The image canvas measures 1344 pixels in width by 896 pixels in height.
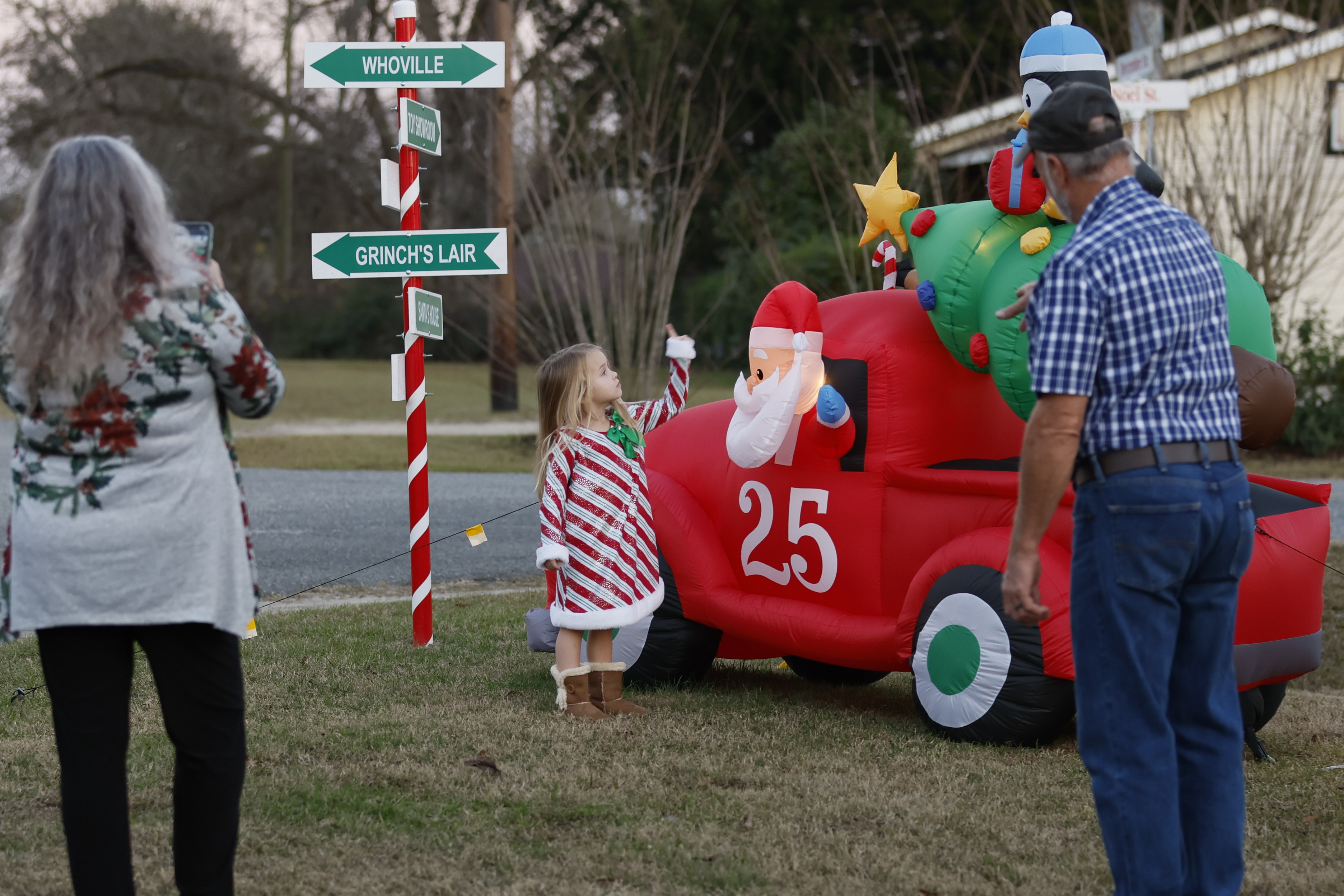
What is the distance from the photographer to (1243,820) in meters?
2.88

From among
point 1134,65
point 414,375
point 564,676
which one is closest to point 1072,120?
point 564,676

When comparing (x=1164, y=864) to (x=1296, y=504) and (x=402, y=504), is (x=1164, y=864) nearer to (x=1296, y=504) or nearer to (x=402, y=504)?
(x=1296, y=504)

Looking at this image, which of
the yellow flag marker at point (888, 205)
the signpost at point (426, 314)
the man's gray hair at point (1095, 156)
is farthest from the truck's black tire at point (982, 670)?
the signpost at point (426, 314)

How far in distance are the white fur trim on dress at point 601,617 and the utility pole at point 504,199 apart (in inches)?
448

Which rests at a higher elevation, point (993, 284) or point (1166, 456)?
point (993, 284)

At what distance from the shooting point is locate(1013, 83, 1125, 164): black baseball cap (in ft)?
8.93

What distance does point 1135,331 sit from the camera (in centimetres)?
266

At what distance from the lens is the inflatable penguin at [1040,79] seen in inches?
174

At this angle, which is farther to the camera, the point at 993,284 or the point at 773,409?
the point at 773,409

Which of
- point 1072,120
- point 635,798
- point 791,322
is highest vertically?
point 1072,120

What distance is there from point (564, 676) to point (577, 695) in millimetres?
86

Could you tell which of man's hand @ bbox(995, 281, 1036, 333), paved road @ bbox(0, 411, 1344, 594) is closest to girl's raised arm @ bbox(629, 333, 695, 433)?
man's hand @ bbox(995, 281, 1036, 333)

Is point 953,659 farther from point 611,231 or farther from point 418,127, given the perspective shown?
point 611,231

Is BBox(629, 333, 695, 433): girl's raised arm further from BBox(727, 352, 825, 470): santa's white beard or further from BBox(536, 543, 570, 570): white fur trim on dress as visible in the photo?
BBox(536, 543, 570, 570): white fur trim on dress
